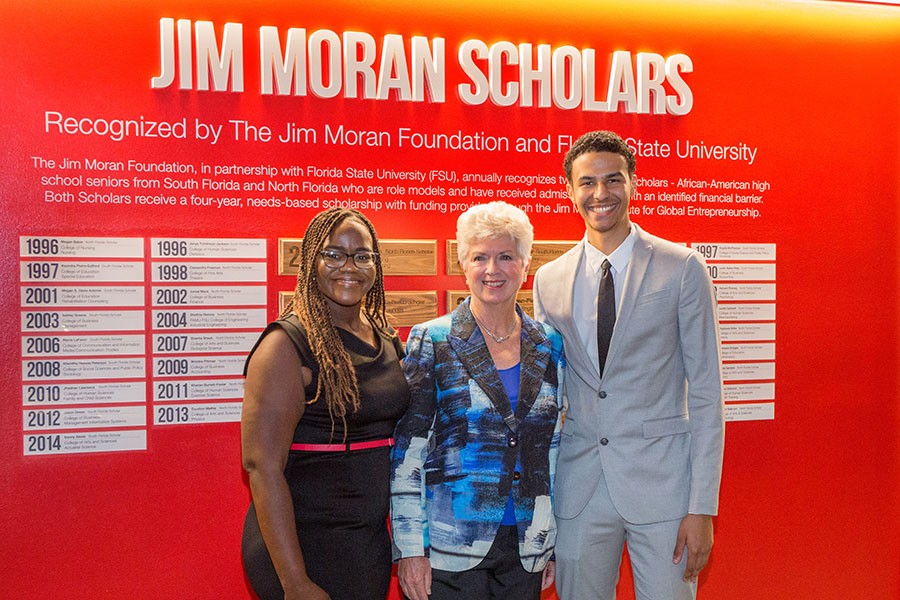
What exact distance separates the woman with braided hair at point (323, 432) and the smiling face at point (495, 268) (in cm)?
31

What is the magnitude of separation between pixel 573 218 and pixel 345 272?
163cm

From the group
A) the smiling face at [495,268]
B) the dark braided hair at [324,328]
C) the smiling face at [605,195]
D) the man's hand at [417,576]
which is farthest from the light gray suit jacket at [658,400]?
the dark braided hair at [324,328]

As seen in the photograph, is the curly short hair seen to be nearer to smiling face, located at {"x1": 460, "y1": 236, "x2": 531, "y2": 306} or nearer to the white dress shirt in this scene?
the white dress shirt

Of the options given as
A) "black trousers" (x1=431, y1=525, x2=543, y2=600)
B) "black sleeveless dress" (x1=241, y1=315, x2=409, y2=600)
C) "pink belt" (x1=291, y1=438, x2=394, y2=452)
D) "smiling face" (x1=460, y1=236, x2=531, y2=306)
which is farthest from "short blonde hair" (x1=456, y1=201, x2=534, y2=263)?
"black trousers" (x1=431, y1=525, x2=543, y2=600)

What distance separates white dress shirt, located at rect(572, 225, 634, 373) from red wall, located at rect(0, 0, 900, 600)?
37.6 inches

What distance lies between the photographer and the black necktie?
2342mm

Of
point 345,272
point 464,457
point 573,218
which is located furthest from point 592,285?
point 573,218

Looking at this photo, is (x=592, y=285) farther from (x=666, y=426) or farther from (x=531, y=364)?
(x=666, y=426)

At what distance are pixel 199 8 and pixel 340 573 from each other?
7.48ft

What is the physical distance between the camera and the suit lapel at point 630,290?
7.55ft

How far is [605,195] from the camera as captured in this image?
2371mm

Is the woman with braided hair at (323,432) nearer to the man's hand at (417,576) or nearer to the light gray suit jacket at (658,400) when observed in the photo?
the man's hand at (417,576)

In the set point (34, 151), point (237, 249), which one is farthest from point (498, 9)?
point (34, 151)

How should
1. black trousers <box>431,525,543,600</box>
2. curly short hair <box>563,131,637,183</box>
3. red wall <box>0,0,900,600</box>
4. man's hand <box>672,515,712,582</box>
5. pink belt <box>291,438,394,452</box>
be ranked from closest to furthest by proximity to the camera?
pink belt <box>291,438,394,452</box> → black trousers <box>431,525,543,600</box> → man's hand <box>672,515,712,582</box> → curly short hair <box>563,131,637,183</box> → red wall <box>0,0,900,600</box>
